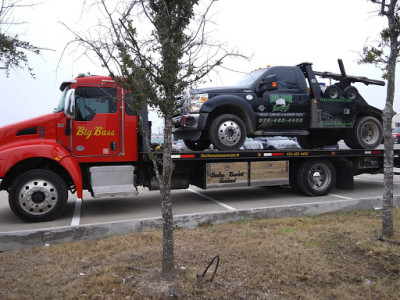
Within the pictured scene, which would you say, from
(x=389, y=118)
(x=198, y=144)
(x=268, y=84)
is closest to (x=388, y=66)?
(x=389, y=118)

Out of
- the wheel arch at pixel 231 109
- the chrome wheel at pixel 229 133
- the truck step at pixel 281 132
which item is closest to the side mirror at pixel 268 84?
the wheel arch at pixel 231 109

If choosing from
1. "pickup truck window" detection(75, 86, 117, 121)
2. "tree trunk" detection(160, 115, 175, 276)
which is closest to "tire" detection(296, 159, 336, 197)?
"pickup truck window" detection(75, 86, 117, 121)

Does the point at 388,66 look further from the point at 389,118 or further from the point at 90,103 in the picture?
the point at 90,103

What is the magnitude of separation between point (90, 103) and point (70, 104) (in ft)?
2.10

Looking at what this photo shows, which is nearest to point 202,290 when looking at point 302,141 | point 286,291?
point 286,291

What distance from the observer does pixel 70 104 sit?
5766 mm

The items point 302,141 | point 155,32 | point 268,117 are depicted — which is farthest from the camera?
point 302,141

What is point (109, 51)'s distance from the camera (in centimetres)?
338

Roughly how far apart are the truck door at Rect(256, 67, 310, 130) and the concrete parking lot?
5.76ft

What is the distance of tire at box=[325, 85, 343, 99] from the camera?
27.6 feet

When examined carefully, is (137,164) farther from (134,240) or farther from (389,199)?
(389,199)

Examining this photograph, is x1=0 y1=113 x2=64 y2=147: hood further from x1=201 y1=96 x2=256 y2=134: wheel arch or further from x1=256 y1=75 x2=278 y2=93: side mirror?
x1=256 y1=75 x2=278 y2=93: side mirror

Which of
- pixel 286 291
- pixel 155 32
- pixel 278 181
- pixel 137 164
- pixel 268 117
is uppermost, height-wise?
pixel 155 32

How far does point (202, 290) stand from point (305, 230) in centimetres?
255
